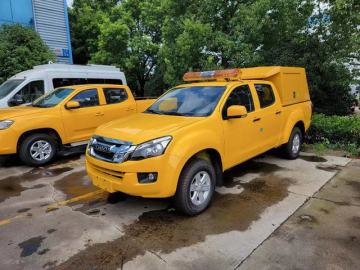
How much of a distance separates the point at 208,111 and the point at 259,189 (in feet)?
5.18

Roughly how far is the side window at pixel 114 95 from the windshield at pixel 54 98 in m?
0.92

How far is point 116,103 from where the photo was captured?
320 inches

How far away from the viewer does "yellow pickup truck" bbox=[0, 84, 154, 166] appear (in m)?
6.45

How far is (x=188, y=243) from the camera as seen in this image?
3.47 metres

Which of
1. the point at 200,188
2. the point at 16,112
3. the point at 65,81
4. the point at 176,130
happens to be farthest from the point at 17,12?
the point at 200,188

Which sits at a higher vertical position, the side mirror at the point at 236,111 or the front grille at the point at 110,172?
the side mirror at the point at 236,111

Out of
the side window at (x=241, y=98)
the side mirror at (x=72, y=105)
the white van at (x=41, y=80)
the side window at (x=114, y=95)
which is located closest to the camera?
the side window at (x=241, y=98)

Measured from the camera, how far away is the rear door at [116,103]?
787 centimetres

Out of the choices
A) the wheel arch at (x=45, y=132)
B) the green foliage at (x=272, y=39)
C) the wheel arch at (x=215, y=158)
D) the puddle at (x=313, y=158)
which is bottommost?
the puddle at (x=313, y=158)

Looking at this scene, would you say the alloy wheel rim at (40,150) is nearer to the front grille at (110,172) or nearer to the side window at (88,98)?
the side window at (88,98)

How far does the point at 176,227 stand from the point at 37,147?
435cm

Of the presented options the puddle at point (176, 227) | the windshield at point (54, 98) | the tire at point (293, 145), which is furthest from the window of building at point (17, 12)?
the puddle at point (176, 227)

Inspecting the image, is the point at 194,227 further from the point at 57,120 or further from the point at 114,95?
the point at 114,95

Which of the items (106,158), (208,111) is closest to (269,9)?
(208,111)
